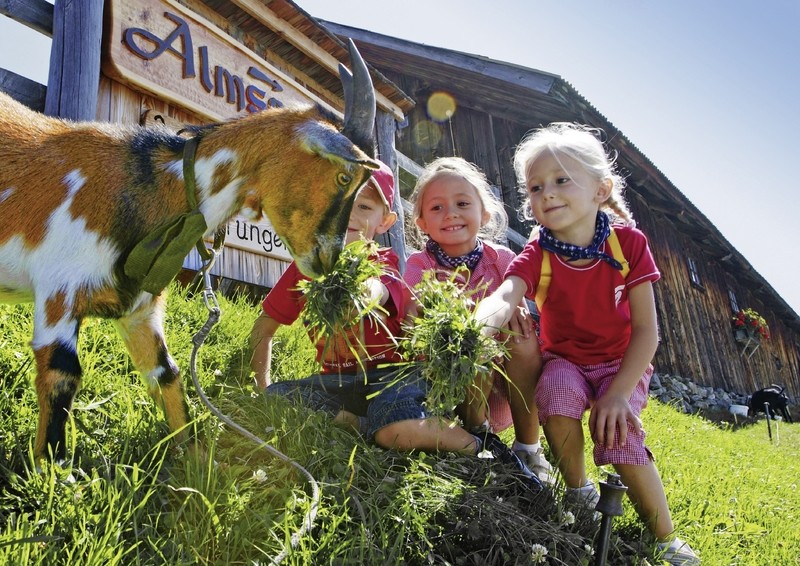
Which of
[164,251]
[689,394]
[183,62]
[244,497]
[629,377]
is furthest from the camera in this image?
[689,394]

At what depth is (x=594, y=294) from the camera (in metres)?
3.04

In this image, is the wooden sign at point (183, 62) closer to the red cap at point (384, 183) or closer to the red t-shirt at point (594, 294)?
the red cap at point (384, 183)

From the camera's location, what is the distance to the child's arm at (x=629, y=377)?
2.62 m

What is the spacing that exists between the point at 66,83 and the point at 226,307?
1.59 meters

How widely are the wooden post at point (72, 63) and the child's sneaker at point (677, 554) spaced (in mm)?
3714

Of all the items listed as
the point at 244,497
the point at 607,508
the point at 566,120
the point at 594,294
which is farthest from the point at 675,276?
the point at 244,497

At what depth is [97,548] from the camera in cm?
153

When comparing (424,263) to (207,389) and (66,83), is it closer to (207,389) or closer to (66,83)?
(207,389)

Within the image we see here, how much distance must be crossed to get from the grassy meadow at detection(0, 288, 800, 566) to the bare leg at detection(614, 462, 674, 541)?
0.41 ft

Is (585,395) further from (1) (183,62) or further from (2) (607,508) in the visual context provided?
(1) (183,62)

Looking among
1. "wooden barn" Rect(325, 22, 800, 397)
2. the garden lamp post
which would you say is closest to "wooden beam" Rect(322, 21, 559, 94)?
"wooden barn" Rect(325, 22, 800, 397)

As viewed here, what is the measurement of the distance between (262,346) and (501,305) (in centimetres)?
133

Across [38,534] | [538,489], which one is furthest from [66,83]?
[538,489]

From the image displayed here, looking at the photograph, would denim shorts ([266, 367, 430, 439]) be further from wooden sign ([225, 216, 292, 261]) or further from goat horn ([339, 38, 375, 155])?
wooden sign ([225, 216, 292, 261])
